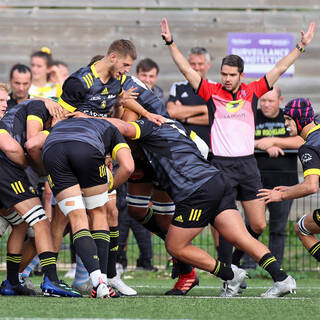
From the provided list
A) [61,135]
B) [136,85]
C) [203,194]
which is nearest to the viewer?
[61,135]

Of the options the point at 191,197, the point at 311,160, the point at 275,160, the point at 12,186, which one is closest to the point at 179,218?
the point at 191,197

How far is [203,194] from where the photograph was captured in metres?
7.79

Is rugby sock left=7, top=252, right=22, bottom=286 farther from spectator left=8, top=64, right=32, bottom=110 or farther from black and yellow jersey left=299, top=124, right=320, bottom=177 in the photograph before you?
spectator left=8, top=64, right=32, bottom=110

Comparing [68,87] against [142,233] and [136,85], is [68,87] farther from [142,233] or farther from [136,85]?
[142,233]

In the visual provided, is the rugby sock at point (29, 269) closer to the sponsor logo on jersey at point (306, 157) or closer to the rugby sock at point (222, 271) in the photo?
the rugby sock at point (222, 271)

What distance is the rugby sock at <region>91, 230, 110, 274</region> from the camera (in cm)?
760

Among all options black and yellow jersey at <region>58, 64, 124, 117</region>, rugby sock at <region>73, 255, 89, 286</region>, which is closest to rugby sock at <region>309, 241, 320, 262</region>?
rugby sock at <region>73, 255, 89, 286</region>

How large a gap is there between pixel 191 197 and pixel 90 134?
3.69 feet

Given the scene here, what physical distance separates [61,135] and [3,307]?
1.58 meters

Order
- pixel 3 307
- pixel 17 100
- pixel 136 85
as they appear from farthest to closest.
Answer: pixel 17 100 < pixel 136 85 < pixel 3 307

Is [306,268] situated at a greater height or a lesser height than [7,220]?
lesser

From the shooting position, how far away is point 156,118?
811 cm

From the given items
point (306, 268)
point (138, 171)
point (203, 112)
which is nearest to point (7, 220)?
Result: point (138, 171)

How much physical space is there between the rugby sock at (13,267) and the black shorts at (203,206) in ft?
4.72
